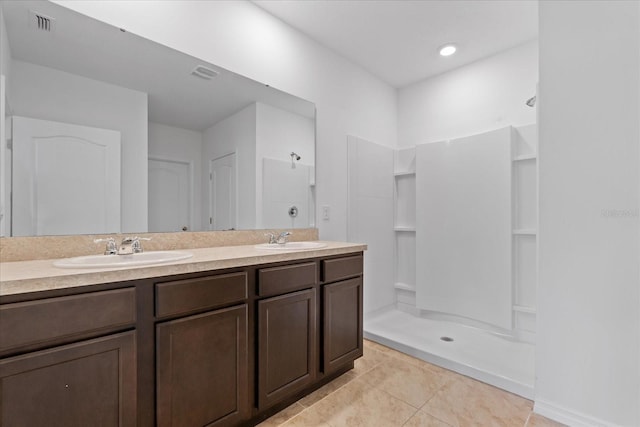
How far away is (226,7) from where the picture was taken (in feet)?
6.61

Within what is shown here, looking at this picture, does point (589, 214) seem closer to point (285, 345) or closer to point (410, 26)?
point (285, 345)

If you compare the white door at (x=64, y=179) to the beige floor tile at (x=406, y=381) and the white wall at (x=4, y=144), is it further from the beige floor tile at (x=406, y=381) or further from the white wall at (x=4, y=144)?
the beige floor tile at (x=406, y=381)

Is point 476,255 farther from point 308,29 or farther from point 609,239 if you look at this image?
point 308,29

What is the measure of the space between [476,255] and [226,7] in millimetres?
2889

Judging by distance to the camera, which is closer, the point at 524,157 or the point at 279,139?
the point at 279,139

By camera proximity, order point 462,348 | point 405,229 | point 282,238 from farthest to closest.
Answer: point 405,229 < point 462,348 < point 282,238

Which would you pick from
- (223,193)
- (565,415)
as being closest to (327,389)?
(565,415)

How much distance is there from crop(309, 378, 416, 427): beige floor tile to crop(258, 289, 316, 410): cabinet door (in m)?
0.19

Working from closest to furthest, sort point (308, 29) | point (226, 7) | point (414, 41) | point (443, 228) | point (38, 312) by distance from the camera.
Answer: point (38, 312) → point (226, 7) → point (308, 29) → point (414, 41) → point (443, 228)

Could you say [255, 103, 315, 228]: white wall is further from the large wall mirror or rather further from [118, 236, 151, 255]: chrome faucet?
[118, 236, 151, 255]: chrome faucet

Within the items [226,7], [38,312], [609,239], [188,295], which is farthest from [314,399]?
[226,7]

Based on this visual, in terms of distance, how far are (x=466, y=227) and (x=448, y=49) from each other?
1666mm

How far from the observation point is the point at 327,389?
6.38 feet

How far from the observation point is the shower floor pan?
2.01 metres
